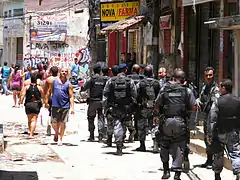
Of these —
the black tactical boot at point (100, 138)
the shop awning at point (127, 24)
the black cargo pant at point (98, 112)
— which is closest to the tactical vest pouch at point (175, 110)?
the black cargo pant at point (98, 112)

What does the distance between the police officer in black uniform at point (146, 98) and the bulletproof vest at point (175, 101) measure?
9.89 ft

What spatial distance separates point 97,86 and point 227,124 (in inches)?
226

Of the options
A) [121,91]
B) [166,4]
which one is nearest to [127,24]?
[166,4]

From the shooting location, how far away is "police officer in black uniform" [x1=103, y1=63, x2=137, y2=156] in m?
12.2

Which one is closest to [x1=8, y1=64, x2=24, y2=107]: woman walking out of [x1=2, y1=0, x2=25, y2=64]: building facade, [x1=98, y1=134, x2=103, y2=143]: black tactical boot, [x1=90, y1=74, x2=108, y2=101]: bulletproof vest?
[x1=98, y1=134, x2=103, y2=143]: black tactical boot

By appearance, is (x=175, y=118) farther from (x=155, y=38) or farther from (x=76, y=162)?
(x=155, y=38)

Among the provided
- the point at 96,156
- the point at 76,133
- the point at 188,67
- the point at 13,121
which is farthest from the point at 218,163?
the point at 13,121

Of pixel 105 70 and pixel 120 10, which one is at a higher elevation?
pixel 120 10

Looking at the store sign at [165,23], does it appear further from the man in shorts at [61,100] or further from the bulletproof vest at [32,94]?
the man in shorts at [61,100]

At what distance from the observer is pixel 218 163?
8789 mm

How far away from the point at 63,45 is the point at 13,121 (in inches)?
804

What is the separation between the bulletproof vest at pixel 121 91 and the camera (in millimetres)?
12258

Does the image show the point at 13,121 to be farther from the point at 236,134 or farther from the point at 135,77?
the point at 236,134

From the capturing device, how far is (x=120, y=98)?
12258 mm
